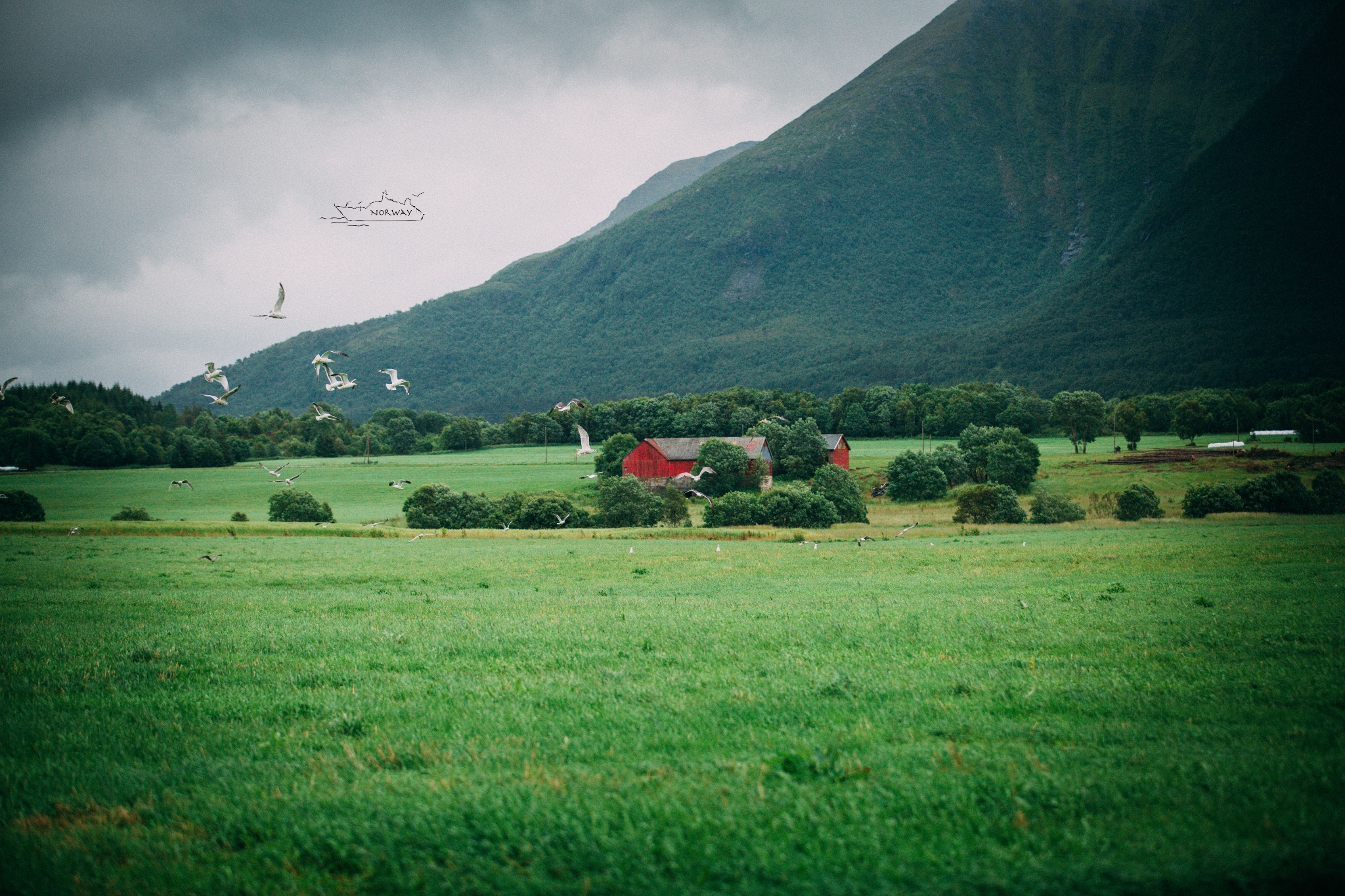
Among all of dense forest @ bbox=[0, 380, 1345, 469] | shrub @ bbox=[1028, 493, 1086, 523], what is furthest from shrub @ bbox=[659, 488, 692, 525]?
dense forest @ bbox=[0, 380, 1345, 469]

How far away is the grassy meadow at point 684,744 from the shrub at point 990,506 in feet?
152

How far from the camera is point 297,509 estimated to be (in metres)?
68.1

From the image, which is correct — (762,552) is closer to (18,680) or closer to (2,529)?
(18,680)

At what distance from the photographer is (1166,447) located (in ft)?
302

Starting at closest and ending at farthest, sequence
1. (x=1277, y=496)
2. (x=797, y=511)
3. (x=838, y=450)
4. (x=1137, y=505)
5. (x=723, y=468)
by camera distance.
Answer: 1. (x=1277, y=496)
2. (x=1137, y=505)
3. (x=797, y=511)
4. (x=723, y=468)
5. (x=838, y=450)

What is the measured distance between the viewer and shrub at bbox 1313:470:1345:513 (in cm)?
5278

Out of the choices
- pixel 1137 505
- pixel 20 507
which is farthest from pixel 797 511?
pixel 20 507

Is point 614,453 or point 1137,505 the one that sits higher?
point 614,453

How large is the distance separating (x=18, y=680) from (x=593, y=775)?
970 cm

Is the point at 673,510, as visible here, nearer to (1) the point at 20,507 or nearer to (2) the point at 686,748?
(1) the point at 20,507

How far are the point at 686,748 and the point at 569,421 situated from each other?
13208 cm

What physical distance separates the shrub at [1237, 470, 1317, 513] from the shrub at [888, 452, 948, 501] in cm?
2945

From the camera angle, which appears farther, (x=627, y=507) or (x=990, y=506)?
(x=627, y=507)

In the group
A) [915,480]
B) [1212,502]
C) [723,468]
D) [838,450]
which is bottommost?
[1212,502]
